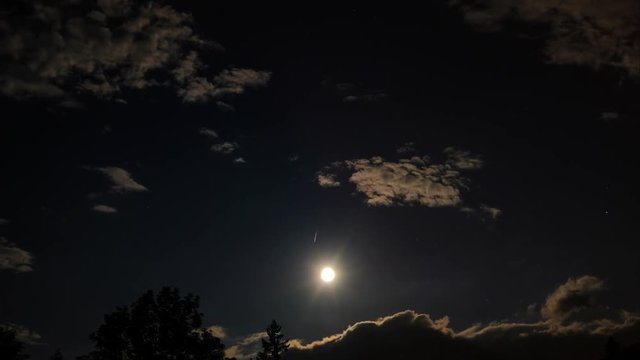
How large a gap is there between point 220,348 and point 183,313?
11.3ft

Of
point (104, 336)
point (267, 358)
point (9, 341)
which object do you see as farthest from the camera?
point (267, 358)

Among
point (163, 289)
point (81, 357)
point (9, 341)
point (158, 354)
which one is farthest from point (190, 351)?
point (9, 341)

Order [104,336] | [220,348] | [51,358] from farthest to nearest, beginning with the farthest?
1. [51,358]
2. [220,348]
3. [104,336]

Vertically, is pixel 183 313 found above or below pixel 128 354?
above

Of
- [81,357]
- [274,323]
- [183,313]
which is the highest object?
[274,323]

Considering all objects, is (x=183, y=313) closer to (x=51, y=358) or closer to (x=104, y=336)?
(x=104, y=336)

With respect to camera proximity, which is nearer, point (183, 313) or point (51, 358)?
point (183, 313)

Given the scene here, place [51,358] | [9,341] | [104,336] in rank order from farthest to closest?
[51,358], [9,341], [104,336]

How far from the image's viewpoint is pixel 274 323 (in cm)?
5653

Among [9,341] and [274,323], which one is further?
[274,323]

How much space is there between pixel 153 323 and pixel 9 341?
14.1 meters

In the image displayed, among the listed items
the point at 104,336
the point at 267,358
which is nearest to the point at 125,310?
the point at 104,336

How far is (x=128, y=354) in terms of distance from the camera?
31.4m

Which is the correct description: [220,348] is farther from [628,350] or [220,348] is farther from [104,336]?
[628,350]
